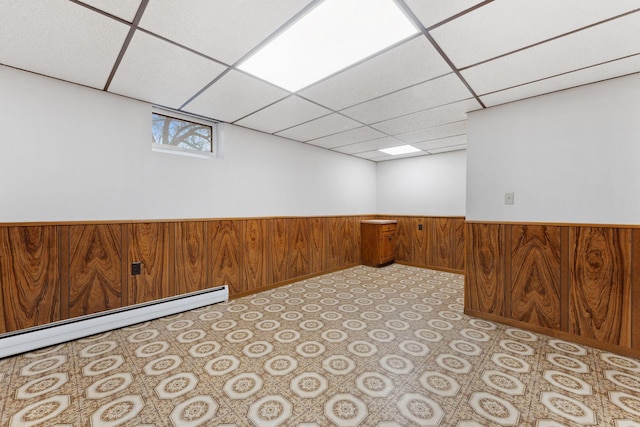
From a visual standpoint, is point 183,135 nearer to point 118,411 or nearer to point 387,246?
point 118,411

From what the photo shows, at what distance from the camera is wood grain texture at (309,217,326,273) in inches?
176

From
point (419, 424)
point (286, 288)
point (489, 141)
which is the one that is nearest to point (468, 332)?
point (419, 424)

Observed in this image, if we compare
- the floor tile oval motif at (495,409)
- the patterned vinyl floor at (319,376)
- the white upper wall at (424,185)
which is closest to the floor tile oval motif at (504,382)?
the patterned vinyl floor at (319,376)

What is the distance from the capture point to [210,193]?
3281 millimetres

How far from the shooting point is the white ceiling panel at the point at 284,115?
2.75m

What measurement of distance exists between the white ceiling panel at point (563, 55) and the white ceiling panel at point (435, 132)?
1.11m

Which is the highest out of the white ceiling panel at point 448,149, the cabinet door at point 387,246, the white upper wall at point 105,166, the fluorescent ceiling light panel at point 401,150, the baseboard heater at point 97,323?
the fluorescent ceiling light panel at point 401,150

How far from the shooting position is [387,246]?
5.24 metres

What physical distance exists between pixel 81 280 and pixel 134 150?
133cm

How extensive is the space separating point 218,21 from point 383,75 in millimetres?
1257

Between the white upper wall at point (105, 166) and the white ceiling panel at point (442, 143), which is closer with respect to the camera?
the white upper wall at point (105, 166)

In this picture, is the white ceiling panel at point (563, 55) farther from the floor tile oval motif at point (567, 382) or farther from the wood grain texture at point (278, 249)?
the wood grain texture at point (278, 249)

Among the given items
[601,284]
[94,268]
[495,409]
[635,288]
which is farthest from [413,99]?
[94,268]

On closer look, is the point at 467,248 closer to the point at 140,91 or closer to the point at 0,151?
the point at 140,91
